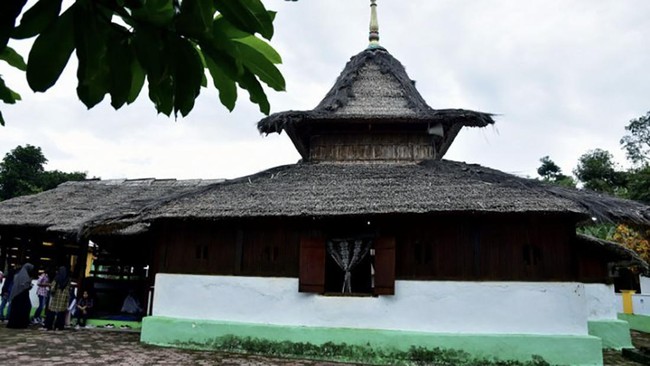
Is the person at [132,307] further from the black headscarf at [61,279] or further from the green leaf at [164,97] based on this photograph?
the green leaf at [164,97]

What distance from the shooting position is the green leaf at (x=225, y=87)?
134cm

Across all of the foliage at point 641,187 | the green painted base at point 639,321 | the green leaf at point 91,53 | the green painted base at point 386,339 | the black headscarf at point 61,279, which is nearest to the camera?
the green leaf at point 91,53

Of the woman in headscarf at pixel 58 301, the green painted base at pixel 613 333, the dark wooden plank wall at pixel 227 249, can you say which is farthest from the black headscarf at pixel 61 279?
the green painted base at pixel 613 333

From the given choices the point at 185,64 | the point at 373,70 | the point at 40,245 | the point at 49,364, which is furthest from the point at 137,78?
the point at 40,245

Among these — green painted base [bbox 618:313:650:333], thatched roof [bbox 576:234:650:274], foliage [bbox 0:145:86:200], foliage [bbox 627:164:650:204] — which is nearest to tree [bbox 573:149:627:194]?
foliage [bbox 627:164:650:204]

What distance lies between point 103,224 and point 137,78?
8575mm

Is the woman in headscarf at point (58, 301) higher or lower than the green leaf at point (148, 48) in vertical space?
lower

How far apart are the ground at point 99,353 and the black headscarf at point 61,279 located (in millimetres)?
935

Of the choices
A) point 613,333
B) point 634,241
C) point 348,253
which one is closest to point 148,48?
point 348,253

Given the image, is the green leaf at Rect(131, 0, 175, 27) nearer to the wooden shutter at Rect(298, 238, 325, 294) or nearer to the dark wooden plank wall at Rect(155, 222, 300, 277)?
the wooden shutter at Rect(298, 238, 325, 294)

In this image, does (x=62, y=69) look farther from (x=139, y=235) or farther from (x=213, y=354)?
(x=139, y=235)

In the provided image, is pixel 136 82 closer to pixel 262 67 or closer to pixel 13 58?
Result: pixel 262 67

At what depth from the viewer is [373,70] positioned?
12.8 meters

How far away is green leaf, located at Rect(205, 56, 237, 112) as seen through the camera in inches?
52.8
